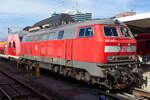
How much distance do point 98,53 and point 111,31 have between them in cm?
160

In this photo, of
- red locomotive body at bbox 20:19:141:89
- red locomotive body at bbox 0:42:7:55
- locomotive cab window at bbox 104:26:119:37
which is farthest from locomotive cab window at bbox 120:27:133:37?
red locomotive body at bbox 0:42:7:55

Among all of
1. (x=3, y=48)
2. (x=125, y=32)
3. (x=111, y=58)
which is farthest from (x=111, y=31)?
(x=3, y=48)

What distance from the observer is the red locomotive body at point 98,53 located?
8.22 metres

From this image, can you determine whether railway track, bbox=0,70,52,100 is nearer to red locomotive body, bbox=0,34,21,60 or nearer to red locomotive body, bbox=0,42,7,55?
red locomotive body, bbox=0,34,21,60

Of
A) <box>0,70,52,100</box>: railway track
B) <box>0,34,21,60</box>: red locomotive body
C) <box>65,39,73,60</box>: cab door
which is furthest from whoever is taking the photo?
<box>0,34,21,60</box>: red locomotive body

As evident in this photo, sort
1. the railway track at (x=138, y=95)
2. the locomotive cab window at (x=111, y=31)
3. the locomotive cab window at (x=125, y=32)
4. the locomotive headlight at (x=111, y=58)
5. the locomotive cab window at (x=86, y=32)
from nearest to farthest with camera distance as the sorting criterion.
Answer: the railway track at (x=138, y=95), the locomotive headlight at (x=111, y=58), the locomotive cab window at (x=111, y=31), the locomotive cab window at (x=86, y=32), the locomotive cab window at (x=125, y=32)

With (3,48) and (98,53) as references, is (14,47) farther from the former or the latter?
(98,53)

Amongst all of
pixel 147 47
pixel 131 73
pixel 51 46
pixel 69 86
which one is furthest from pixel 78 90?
pixel 147 47

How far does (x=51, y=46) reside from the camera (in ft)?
39.3

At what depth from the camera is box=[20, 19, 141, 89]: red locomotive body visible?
822 cm

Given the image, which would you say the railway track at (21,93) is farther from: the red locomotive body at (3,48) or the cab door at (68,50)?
the red locomotive body at (3,48)

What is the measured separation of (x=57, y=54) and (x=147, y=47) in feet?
37.8

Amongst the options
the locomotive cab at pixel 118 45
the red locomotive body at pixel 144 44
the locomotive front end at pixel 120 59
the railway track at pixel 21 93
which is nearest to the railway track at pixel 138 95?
the locomotive front end at pixel 120 59

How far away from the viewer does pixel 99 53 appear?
8.23 metres
